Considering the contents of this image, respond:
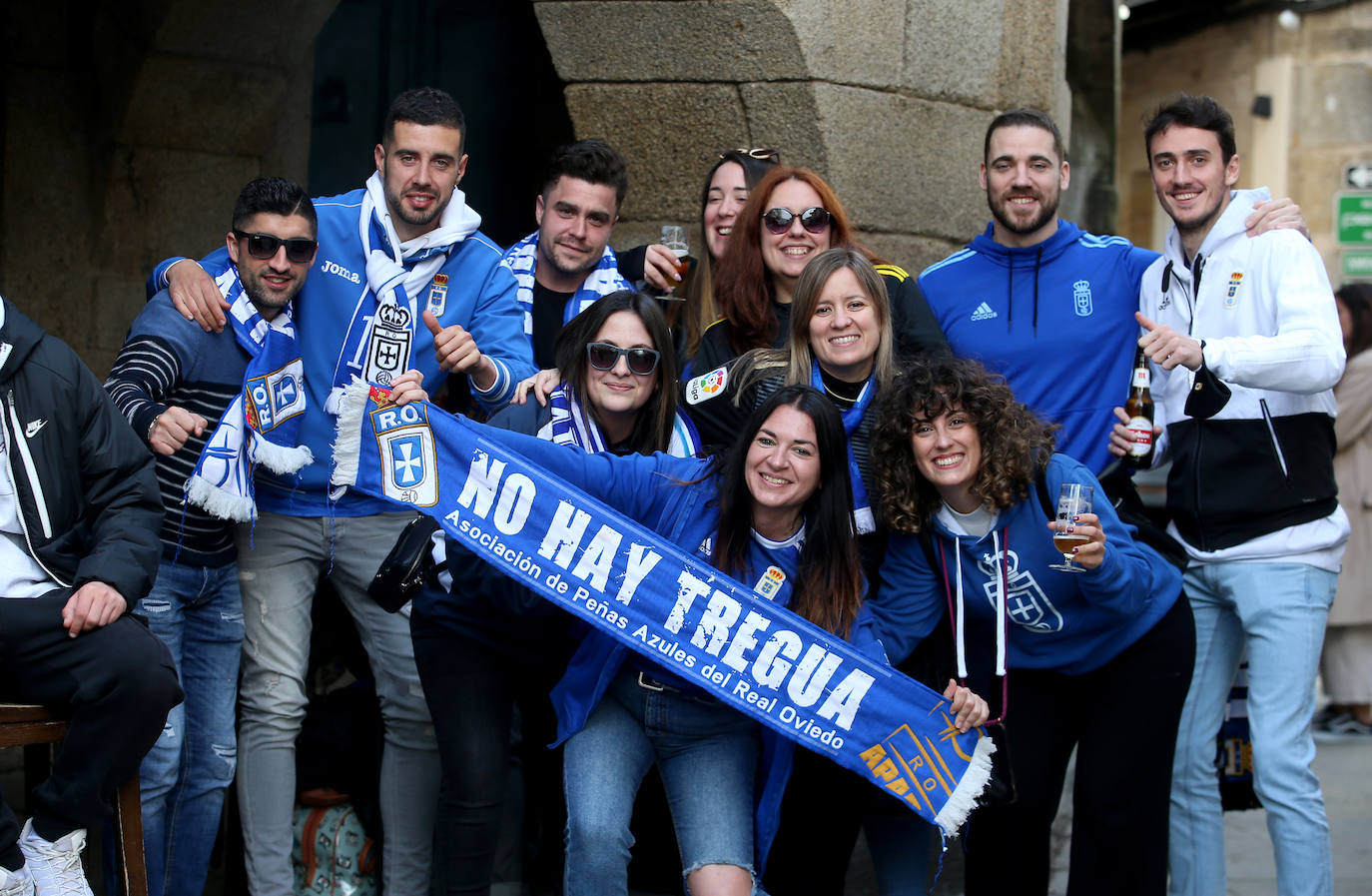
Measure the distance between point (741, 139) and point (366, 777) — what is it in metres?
2.67

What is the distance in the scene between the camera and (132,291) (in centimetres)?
696

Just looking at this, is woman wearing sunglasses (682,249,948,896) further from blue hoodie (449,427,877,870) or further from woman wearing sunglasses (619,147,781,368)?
woman wearing sunglasses (619,147,781,368)

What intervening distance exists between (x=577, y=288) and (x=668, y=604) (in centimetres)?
132

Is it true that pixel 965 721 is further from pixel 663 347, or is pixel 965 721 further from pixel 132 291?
pixel 132 291

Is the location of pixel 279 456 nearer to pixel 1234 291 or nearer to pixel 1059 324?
pixel 1059 324

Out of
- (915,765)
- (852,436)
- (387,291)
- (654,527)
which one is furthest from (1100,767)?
(387,291)

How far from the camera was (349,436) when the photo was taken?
3797mm

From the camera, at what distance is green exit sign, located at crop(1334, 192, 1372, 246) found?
10234 mm

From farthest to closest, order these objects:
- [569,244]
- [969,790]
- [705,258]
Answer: [705,258] → [569,244] → [969,790]

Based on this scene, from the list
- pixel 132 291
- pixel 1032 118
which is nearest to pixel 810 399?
pixel 1032 118

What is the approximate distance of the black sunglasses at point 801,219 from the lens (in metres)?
4.34

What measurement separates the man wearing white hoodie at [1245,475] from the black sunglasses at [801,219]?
38.8 inches

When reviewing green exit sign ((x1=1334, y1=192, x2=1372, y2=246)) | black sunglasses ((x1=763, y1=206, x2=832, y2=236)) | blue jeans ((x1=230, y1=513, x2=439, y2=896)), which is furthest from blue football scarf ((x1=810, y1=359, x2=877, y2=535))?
green exit sign ((x1=1334, y1=192, x2=1372, y2=246))

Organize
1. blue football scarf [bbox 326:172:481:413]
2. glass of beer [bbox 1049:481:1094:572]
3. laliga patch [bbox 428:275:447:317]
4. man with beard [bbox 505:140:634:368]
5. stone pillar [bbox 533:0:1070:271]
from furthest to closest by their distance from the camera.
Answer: stone pillar [bbox 533:0:1070:271] → man with beard [bbox 505:140:634:368] → laliga patch [bbox 428:275:447:317] → blue football scarf [bbox 326:172:481:413] → glass of beer [bbox 1049:481:1094:572]
